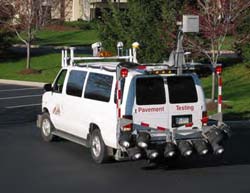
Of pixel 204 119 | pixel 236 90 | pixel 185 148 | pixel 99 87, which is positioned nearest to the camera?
pixel 185 148

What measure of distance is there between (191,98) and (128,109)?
4.38ft

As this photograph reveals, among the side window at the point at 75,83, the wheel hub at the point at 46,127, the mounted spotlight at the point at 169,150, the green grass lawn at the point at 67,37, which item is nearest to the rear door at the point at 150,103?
the mounted spotlight at the point at 169,150

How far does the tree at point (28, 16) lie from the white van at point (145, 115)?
23572mm

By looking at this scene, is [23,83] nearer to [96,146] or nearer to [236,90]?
[236,90]

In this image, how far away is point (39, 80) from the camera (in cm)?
3294

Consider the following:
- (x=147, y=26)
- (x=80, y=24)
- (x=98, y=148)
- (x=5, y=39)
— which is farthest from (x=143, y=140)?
(x=80, y=24)

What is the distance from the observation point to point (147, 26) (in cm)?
2520

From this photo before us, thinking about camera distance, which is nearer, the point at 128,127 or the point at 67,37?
Answer: the point at 128,127

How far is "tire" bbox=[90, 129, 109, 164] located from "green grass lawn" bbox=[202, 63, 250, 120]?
6.96 metres

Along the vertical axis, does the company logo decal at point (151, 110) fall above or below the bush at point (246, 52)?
below

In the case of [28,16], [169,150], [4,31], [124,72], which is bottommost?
Result: [169,150]

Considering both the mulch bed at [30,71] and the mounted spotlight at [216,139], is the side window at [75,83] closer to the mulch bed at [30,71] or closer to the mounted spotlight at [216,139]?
the mounted spotlight at [216,139]

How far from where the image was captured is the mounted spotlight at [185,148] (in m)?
12.1

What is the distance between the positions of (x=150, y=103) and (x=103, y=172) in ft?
4.88
